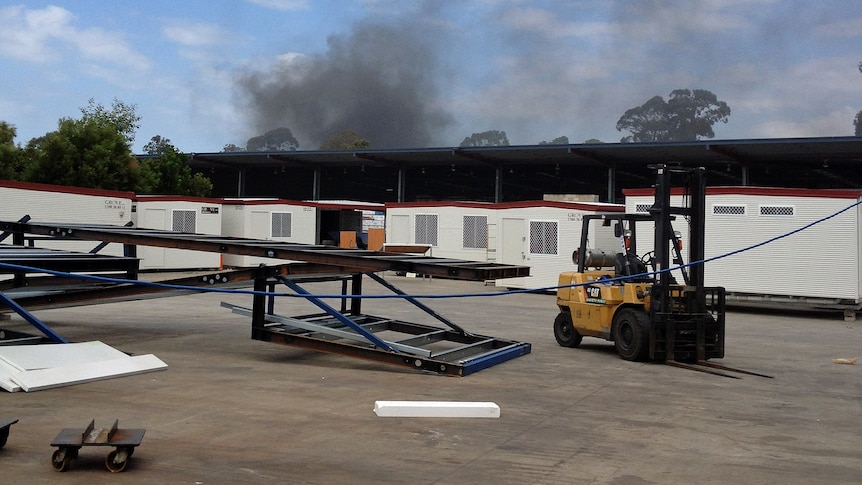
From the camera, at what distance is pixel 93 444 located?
6473mm

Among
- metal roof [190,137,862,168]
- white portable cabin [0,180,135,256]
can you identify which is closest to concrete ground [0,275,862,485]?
white portable cabin [0,180,135,256]

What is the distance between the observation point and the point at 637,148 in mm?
40094

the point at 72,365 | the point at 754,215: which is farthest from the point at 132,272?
the point at 754,215

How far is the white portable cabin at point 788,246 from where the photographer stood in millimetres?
21812

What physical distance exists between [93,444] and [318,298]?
5753mm

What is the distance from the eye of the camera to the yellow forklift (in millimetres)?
12984

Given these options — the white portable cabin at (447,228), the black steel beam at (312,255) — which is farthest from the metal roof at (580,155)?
the black steel beam at (312,255)

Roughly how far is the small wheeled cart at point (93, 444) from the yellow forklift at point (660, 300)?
23.3ft

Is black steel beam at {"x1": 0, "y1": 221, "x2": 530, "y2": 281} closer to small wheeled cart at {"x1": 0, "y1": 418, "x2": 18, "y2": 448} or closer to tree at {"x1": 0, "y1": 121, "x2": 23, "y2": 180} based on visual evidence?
small wheeled cart at {"x1": 0, "y1": 418, "x2": 18, "y2": 448}

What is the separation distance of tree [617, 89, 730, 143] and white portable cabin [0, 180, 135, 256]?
395 ft

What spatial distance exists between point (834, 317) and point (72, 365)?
1924 centimetres

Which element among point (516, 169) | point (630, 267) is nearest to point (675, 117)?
point (516, 169)

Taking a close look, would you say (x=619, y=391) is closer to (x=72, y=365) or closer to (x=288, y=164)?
(x=72, y=365)

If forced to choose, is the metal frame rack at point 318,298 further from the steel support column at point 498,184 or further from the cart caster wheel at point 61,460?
the steel support column at point 498,184
